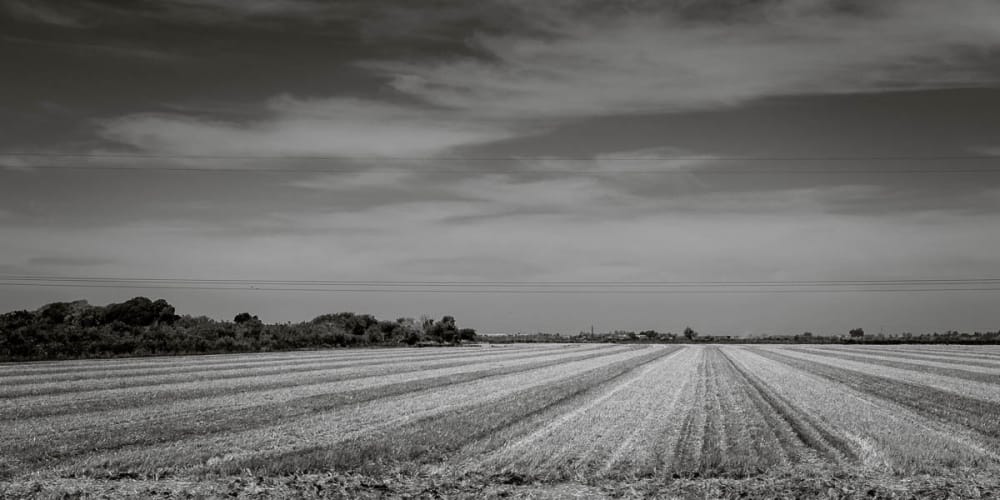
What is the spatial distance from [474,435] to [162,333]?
195 feet

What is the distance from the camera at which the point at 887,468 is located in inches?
513

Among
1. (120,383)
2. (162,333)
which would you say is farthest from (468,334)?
(120,383)

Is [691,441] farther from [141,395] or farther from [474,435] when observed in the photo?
[141,395]

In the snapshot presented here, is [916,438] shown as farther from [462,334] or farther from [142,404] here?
[462,334]

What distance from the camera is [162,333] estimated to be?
220 ft

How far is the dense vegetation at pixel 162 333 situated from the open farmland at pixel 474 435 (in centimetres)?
2671

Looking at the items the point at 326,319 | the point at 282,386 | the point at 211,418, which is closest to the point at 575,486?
the point at 211,418

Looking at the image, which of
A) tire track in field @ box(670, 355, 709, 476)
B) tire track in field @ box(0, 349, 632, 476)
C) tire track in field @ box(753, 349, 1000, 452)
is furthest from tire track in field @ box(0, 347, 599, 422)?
tire track in field @ box(753, 349, 1000, 452)

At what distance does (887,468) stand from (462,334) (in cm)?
11522

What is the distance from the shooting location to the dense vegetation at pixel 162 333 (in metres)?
54.0

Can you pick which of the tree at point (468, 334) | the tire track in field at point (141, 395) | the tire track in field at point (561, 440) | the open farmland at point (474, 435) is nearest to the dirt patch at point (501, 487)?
the open farmland at point (474, 435)

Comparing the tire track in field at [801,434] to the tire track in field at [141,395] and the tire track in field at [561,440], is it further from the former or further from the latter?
the tire track in field at [141,395]

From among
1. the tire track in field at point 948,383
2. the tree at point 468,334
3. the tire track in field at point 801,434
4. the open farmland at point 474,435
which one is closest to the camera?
the open farmland at point 474,435

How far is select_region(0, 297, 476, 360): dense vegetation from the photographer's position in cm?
5403
